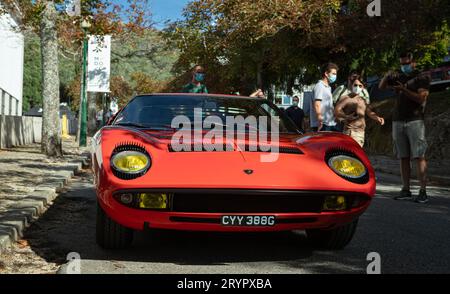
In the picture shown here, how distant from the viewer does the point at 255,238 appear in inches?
196

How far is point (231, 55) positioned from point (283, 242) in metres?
33.7

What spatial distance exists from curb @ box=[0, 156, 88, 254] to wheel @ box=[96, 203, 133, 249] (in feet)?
2.40

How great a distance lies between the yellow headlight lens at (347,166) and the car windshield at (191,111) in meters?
0.89

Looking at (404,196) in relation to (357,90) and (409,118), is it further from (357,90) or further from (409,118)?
(357,90)

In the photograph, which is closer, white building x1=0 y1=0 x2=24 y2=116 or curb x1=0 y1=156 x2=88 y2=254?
curb x1=0 y1=156 x2=88 y2=254

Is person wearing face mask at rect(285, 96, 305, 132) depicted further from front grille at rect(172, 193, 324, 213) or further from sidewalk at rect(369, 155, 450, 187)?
front grille at rect(172, 193, 324, 213)

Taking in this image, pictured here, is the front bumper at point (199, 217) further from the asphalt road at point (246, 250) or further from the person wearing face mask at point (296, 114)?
the person wearing face mask at point (296, 114)

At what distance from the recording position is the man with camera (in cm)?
789

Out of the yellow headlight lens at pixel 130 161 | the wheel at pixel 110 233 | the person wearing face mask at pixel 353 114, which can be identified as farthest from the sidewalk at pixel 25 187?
the person wearing face mask at pixel 353 114

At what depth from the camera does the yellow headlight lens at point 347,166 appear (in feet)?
13.6

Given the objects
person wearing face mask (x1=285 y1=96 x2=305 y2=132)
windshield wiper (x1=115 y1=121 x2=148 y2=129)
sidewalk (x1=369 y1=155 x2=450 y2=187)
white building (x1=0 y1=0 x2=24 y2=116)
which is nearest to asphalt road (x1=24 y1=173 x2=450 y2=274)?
Answer: windshield wiper (x1=115 y1=121 x2=148 y2=129)

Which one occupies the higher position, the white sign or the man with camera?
the white sign
